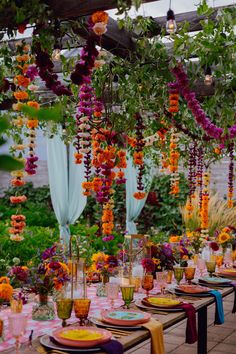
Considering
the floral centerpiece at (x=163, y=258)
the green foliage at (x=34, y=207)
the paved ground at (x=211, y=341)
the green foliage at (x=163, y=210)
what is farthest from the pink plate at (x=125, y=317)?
the green foliage at (x=163, y=210)

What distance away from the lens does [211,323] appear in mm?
5152

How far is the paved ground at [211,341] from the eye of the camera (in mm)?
4164

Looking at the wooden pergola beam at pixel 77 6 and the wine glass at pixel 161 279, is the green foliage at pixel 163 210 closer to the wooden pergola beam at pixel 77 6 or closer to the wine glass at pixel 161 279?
the wine glass at pixel 161 279

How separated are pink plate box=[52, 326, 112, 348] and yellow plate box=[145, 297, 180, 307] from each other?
0.66m

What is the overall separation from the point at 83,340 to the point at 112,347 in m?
0.11

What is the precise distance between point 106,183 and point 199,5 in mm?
1661

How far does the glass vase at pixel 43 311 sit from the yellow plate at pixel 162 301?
574 mm

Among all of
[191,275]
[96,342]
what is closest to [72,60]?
[191,275]

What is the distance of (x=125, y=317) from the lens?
236 centimetres

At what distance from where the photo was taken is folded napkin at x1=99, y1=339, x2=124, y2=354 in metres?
1.91

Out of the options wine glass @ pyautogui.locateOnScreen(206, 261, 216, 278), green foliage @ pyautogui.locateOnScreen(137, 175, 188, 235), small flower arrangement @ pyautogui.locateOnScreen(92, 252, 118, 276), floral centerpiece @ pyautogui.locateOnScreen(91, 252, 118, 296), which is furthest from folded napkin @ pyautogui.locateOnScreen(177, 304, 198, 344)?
green foliage @ pyautogui.locateOnScreen(137, 175, 188, 235)

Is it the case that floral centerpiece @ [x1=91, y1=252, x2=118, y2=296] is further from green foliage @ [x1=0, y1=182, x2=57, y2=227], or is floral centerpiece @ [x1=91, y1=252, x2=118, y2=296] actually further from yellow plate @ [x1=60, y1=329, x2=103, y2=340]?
green foliage @ [x1=0, y1=182, x2=57, y2=227]

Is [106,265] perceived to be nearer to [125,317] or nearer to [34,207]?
[125,317]

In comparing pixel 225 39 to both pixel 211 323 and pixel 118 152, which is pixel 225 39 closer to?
pixel 118 152
